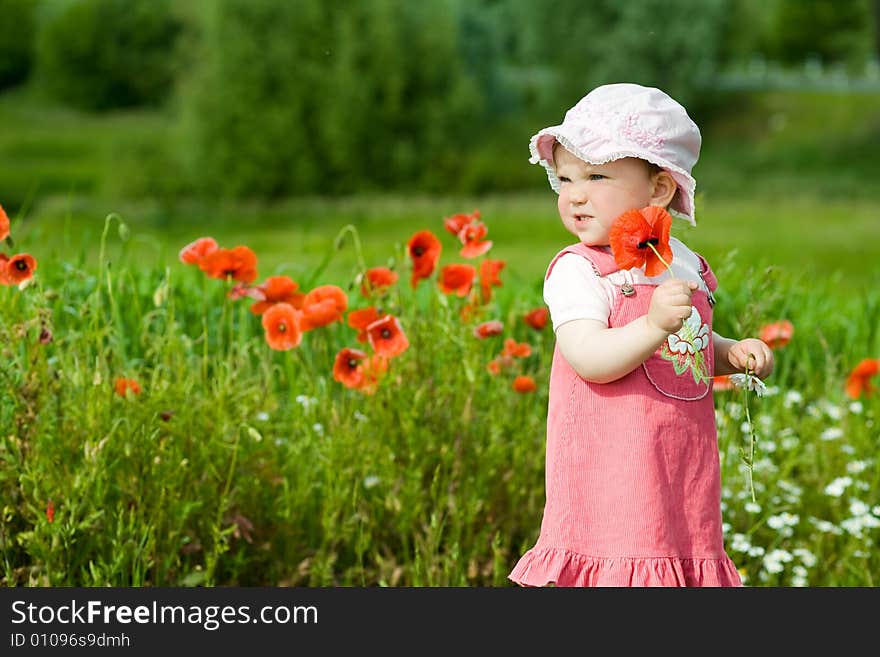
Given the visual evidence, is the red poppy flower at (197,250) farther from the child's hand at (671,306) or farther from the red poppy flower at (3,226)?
Result: the child's hand at (671,306)

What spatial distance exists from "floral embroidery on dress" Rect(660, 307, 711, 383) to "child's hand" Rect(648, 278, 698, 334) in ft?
0.21

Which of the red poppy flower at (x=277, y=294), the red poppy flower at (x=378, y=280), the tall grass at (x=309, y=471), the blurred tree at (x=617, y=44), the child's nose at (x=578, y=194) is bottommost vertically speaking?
the tall grass at (x=309, y=471)

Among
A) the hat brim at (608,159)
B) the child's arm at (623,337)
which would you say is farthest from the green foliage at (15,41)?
the child's arm at (623,337)

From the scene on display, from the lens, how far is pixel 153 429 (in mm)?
2729

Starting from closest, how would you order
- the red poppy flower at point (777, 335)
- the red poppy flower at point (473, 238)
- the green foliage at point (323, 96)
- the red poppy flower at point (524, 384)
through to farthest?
the red poppy flower at point (473, 238), the red poppy flower at point (524, 384), the red poppy flower at point (777, 335), the green foliage at point (323, 96)

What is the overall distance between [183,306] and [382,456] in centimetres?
125

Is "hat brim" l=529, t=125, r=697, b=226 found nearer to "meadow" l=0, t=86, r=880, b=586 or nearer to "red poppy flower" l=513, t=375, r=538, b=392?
"meadow" l=0, t=86, r=880, b=586

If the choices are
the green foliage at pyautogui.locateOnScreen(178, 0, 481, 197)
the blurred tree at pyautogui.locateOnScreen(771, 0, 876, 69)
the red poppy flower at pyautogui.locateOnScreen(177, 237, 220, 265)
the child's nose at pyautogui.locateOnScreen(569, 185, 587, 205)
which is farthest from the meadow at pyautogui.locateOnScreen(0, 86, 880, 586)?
the blurred tree at pyautogui.locateOnScreen(771, 0, 876, 69)

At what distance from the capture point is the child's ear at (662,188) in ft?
6.73

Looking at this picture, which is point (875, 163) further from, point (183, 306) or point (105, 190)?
point (183, 306)

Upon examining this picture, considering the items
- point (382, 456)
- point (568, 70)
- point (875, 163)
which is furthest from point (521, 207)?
point (382, 456)

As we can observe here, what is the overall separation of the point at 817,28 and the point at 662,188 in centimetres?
3210

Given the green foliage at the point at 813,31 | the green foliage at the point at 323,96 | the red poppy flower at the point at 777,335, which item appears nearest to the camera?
the red poppy flower at the point at 777,335

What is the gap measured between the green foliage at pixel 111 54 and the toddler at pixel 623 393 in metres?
21.6
